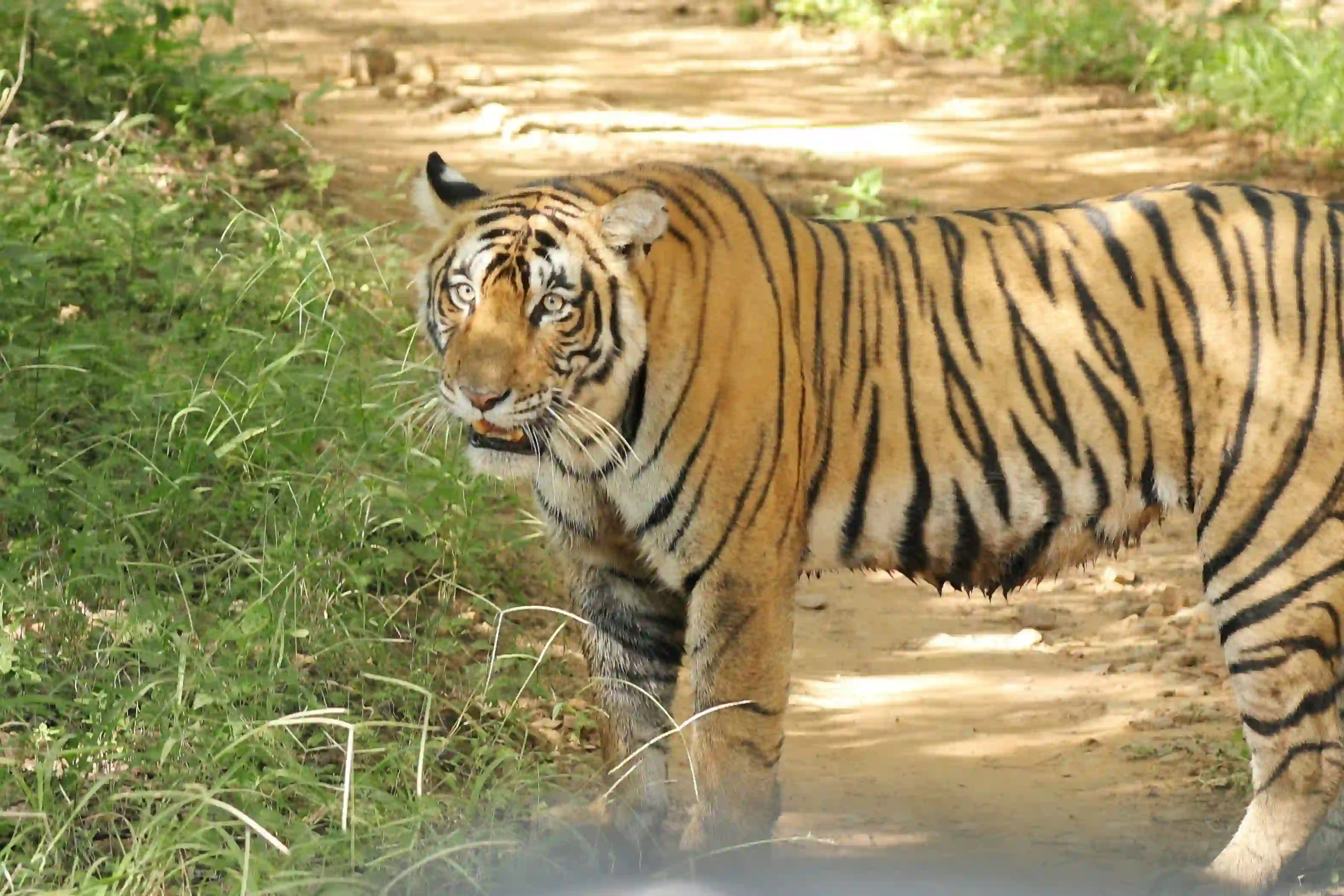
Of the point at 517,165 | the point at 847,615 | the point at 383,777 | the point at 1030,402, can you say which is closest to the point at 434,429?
the point at 383,777

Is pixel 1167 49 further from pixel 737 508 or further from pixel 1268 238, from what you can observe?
pixel 737 508

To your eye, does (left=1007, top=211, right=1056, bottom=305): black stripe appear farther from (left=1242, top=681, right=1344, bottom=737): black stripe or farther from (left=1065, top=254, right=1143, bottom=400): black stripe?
(left=1242, top=681, right=1344, bottom=737): black stripe

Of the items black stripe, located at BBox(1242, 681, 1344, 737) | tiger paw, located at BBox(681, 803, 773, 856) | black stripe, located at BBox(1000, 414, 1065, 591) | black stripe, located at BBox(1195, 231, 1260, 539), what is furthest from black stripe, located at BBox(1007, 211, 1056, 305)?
tiger paw, located at BBox(681, 803, 773, 856)

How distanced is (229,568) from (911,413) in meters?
1.70

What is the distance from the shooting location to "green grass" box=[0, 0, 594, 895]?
3.41m

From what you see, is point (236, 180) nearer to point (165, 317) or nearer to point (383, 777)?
point (165, 317)

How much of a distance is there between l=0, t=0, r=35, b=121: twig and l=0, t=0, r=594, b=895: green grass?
6 centimetres

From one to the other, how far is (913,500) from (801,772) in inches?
40.5

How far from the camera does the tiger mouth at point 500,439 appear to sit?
11.8 ft

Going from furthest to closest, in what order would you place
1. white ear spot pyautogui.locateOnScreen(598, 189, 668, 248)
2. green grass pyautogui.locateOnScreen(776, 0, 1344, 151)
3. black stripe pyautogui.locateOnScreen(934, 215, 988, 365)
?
green grass pyautogui.locateOnScreen(776, 0, 1344, 151) → black stripe pyautogui.locateOnScreen(934, 215, 988, 365) → white ear spot pyautogui.locateOnScreen(598, 189, 668, 248)

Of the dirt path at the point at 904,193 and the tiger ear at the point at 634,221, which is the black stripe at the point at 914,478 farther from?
the dirt path at the point at 904,193

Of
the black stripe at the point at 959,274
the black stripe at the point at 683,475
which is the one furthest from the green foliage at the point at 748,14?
the black stripe at the point at 683,475

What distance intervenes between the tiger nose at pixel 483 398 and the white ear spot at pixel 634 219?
399mm

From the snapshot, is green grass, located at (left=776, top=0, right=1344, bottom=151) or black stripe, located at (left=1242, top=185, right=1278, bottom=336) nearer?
black stripe, located at (left=1242, top=185, right=1278, bottom=336)
